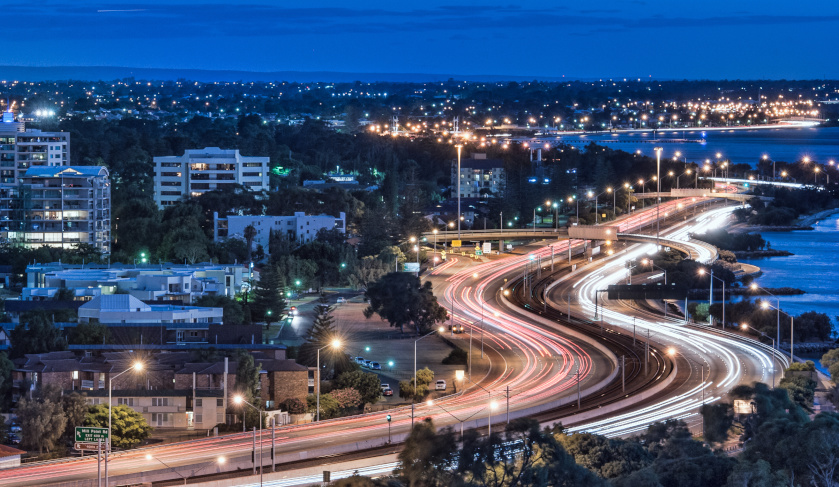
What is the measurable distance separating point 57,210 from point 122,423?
2892 cm

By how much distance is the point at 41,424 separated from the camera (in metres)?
21.7

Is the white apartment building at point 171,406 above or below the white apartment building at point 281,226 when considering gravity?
below

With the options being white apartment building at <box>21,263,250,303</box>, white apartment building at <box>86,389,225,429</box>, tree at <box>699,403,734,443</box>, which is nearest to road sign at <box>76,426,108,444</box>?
white apartment building at <box>86,389,225,429</box>

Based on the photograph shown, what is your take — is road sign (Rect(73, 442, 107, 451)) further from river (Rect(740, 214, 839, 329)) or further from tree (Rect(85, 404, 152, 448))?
river (Rect(740, 214, 839, 329))

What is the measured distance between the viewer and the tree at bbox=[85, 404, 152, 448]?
21.8 metres

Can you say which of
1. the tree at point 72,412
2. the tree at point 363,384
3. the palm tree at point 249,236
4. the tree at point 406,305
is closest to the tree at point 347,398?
the tree at point 363,384

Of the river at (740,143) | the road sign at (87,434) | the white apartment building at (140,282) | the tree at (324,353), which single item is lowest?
the road sign at (87,434)

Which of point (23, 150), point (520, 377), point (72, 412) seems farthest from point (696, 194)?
point (72, 412)

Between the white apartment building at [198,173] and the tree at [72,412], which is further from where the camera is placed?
the white apartment building at [198,173]

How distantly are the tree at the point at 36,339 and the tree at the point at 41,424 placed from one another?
540 centimetres

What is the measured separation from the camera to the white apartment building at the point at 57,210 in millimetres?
49156

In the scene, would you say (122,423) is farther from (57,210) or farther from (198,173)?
(198,173)

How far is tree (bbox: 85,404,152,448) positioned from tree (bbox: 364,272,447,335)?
1219 cm

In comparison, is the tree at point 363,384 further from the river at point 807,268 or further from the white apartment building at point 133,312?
the river at point 807,268
